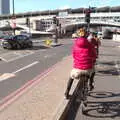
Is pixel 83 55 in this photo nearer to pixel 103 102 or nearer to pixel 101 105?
pixel 101 105

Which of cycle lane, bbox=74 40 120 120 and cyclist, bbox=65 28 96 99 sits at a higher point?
cyclist, bbox=65 28 96 99

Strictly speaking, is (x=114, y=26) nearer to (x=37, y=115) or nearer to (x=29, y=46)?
(x=29, y=46)

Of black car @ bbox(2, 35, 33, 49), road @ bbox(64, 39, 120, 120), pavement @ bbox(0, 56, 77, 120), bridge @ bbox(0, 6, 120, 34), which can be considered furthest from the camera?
bridge @ bbox(0, 6, 120, 34)

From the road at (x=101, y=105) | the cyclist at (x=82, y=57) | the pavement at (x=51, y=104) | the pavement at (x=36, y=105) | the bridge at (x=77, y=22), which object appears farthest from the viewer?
the bridge at (x=77, y=22)

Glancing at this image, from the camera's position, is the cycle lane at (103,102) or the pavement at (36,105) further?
the cycle lane at (103,102)

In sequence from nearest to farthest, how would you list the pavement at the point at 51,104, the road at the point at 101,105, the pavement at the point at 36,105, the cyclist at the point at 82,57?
the pavement at the point at 36,105
the pavement at the point at 51,104
the road at the point at 101,105
the cyclist at the point at 82,57

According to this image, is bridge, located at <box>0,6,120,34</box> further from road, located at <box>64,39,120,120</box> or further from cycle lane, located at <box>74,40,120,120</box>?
road, located at <box>64,39,120,120</box>

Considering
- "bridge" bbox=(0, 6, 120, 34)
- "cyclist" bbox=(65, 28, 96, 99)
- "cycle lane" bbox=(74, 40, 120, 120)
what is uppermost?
"cyclist" bbox=(65, 28, 96, 99)

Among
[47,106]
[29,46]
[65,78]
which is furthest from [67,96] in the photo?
[29,46]

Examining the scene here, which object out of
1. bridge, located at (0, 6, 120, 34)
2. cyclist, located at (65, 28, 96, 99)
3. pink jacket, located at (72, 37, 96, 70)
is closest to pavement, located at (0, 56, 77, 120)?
cyclist, located at (65, 28, 96, 99)

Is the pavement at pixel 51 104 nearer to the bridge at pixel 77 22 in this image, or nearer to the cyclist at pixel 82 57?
the cyclist at pixel 82 57

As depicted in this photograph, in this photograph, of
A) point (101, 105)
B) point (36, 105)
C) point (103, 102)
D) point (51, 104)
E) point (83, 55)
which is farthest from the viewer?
point (103, 102)

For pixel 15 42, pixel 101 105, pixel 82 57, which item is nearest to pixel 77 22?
pixel 15 42

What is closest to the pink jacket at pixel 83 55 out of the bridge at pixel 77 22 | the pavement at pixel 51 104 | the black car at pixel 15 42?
the pavement at pixel 51 104
